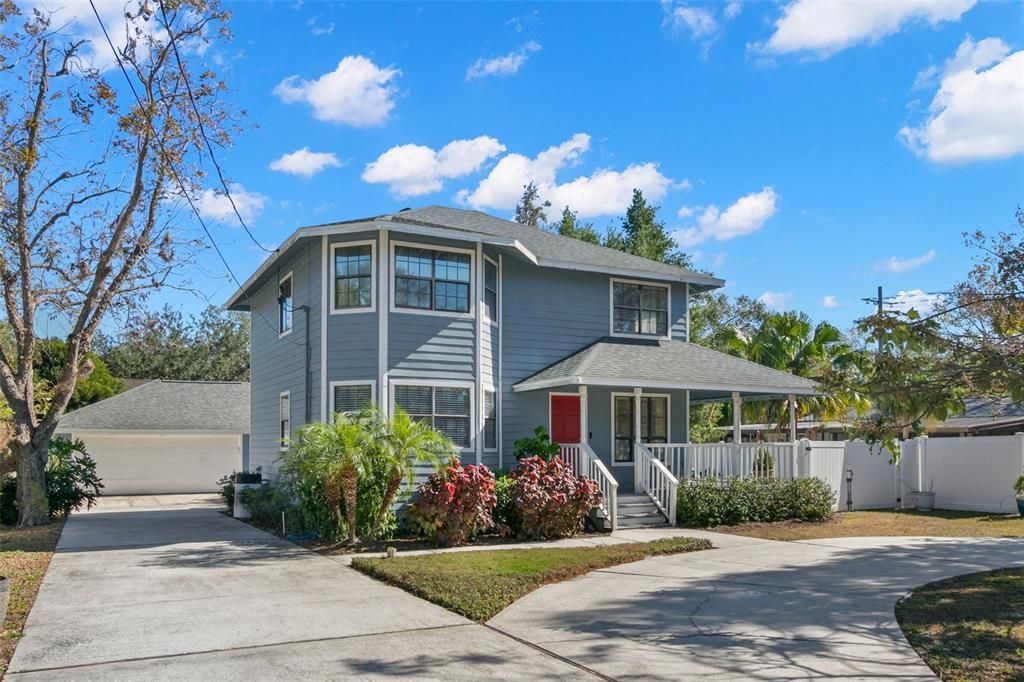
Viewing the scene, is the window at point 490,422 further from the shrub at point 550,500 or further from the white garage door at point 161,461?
the white garage door at point 161,461

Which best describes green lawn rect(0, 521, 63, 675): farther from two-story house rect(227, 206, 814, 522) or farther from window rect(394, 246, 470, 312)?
window rect(394, 246, 470, 312)

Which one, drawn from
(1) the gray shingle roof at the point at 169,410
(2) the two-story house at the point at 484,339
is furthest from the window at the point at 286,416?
(1) the gray shingle roof at the point at 169,410

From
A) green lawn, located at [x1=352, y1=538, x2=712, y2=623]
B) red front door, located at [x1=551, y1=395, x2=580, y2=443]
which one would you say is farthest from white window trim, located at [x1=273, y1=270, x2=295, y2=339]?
green lawn, located at [x1=352, y1=538, x2=712, y2=623]

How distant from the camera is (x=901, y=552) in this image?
12.4 metres

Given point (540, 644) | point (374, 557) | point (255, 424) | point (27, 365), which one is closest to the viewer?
point (540, 644)

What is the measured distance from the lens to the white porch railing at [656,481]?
15844mm

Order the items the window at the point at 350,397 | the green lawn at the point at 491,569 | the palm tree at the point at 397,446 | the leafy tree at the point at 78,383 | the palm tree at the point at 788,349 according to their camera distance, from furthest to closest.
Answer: the leafy tree at the point at 78,383, the palm tree at the point at 788,349, the window at the point at 350,397, the palm tree at the point at 397,446, the green lawn at the point at 491,569

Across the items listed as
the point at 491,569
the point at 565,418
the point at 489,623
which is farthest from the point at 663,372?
the point at 489,623

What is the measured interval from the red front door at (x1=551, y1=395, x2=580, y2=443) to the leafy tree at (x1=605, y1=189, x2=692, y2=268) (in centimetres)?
2073

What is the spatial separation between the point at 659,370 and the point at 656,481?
7.39 ft

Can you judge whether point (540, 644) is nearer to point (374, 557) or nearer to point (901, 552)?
point (374, 557)

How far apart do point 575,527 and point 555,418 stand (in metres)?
3.63

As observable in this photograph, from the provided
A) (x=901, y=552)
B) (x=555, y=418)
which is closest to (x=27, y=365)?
(x=555, y=418)

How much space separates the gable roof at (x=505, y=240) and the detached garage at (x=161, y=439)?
832 cm
